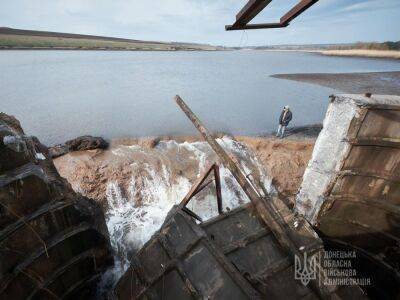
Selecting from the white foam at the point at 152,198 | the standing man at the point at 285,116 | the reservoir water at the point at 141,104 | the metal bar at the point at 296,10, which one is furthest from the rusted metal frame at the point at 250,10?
the reservoir water at the point at 141,104

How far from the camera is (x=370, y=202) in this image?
6309 mm

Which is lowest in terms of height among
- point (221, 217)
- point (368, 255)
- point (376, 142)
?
point (368, 255)

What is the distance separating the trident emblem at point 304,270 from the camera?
4.14m

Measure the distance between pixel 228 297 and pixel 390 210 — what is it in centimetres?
504

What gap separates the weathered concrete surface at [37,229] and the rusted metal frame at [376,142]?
641 cm

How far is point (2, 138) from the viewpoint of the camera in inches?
152

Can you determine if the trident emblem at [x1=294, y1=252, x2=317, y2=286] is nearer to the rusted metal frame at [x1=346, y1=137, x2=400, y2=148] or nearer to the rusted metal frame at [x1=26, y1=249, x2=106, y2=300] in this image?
the rusted metal frame at [x1=346, y1=137, x2=400, y2=148]

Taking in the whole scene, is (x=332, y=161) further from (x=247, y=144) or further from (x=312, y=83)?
(x=312, y=83)

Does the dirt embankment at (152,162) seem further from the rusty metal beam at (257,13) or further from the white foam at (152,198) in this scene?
the rusty metal beam at (257,13)

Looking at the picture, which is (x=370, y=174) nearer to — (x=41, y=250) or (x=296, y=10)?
(x=296, y=10)

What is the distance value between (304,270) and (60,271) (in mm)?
4825

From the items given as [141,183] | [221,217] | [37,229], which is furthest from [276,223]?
[141,183]

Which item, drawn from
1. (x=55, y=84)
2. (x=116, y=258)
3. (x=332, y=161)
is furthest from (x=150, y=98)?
(x=332, y=161)

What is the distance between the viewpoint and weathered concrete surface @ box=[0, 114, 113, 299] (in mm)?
4039
